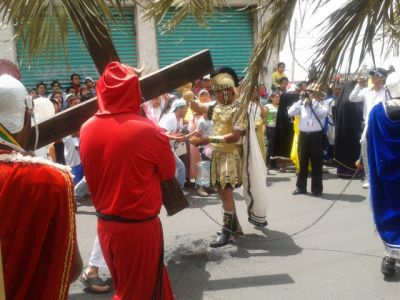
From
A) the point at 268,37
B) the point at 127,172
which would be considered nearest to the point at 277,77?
the point at 268,37

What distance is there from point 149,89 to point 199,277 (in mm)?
1692

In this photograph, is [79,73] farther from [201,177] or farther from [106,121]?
[106,121]

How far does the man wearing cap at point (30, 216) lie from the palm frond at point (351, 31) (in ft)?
5.63

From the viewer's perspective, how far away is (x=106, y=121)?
2.87 metres

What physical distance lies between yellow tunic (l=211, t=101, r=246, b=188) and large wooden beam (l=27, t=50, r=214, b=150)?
1.44 m

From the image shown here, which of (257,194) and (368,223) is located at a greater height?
(257,194)

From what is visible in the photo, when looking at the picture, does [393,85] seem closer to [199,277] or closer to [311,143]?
[199,277]

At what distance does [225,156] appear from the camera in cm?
495

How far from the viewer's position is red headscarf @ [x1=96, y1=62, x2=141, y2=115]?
2.84 metres

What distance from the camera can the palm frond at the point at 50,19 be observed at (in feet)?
9.47

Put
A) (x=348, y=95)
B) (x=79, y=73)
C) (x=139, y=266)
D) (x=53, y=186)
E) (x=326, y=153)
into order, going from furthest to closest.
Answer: (x=79, y=73) < (x=326, y=153) < (x=348, y=95) < (x=139, y=266) < (x=53, y=186)

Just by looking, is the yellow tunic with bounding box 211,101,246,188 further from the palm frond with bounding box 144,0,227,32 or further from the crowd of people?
the palm frond with bounding box 144,0,227,32

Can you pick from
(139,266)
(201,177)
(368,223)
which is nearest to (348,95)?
(368,223)

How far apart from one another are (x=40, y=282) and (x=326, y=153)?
8.64m
